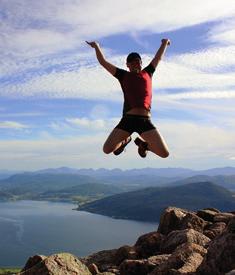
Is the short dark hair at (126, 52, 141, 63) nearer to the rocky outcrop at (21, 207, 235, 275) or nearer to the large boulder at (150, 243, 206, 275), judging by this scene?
the rocky outcrop at (21, 207, 235, 275)

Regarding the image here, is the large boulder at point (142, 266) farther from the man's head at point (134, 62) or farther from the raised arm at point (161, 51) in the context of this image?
the man's head at point (134, 62)

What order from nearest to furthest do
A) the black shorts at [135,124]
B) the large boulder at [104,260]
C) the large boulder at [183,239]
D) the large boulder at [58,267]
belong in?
1. the black shorts at [135,124]
2. the large boulder at [58,267]
3. the large boulder at [183,239]
4. the large boulder at [104,260]

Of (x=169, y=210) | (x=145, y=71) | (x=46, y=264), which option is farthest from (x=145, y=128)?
(x=169, y=210)

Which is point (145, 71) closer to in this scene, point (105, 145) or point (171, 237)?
point (105, 145)

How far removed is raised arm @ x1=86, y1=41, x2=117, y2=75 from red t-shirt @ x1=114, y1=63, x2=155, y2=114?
0.61 feet

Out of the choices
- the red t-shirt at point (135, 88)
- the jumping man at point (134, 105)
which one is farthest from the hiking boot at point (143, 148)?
the red t-shirt at point (135, 88)

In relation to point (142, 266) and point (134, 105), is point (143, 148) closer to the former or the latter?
point (134, 105)

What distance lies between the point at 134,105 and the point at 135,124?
641mm

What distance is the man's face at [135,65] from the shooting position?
553 inches

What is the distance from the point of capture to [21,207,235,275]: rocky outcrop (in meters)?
17.2

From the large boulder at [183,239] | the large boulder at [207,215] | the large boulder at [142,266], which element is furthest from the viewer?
the large boulder at [207,215]

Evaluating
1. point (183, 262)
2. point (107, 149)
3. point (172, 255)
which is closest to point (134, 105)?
point (107, 149)

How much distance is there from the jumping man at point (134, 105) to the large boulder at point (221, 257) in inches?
218

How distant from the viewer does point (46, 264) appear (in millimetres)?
18531
